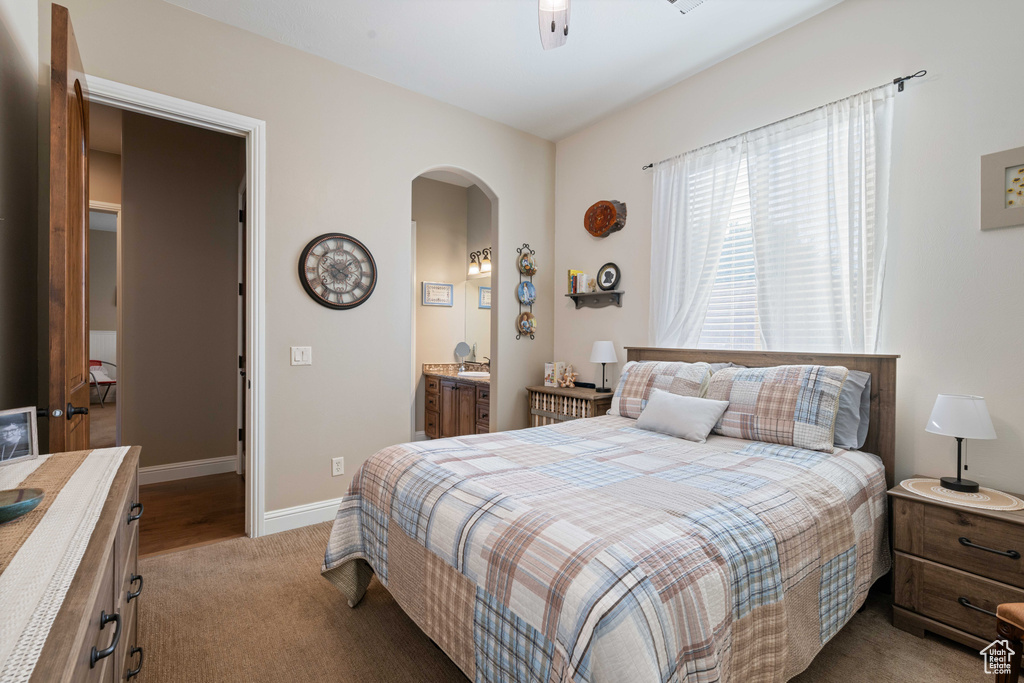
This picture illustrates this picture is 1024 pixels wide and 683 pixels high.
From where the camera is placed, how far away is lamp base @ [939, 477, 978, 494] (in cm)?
191

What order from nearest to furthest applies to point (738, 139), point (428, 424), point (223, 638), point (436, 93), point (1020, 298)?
point (223, 638)
point (1020, 298)
point (738, 139)
point (436, 93)
point (428, 424)

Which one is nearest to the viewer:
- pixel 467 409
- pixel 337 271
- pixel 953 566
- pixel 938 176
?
pixel 953 566

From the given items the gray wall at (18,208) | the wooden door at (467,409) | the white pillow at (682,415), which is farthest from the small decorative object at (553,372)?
the gray wall at (18,208)

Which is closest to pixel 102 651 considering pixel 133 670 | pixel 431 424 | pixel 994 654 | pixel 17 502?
pixel 17 502

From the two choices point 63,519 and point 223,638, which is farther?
point 223,638

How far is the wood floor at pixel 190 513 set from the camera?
2.78m

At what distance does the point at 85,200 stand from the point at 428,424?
→ 3514 mm

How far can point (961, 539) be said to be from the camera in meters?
1.79

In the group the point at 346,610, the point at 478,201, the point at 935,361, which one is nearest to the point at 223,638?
the point at 346,610

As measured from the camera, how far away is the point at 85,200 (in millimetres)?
2236

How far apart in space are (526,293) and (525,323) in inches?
9.9

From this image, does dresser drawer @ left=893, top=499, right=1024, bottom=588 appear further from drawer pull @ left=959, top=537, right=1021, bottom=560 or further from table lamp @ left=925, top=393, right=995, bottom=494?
table lamp @ left=925, top=393, right=995, bottom=494

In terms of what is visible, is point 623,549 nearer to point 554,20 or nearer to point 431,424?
point 554,20

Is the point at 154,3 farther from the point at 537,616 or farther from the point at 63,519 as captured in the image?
the point at 537,616
